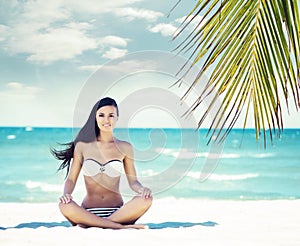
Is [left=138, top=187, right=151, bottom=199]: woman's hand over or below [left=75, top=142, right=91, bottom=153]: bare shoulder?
below

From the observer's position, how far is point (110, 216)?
2.42 meters

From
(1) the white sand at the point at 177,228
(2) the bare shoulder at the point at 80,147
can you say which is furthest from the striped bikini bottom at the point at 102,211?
(2) the bare shoulder at the point at 80,147

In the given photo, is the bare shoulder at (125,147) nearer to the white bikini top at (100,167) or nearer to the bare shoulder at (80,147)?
the white bikini top at (100,167)

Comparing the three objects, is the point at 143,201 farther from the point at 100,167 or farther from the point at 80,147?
the point at 80,147

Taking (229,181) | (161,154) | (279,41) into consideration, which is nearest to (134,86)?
(161,154)

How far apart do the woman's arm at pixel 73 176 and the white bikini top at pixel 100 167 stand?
0.03 metres

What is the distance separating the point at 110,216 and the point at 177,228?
362mm

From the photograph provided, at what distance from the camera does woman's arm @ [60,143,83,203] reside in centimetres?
233

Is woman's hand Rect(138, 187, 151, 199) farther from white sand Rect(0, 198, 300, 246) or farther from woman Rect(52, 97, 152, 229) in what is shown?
white sand Rect(0, 198, 300, 246)

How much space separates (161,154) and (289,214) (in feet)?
23.3

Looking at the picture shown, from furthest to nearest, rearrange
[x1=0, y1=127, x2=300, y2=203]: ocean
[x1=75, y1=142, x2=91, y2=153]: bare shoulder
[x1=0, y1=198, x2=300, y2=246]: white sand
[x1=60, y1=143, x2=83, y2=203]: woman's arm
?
[x1=0, y1=127, x2=300, y2=203]: ocean → [x1=75, y1=142, x2=91, y2=153]: bare shoulder → [x1=60, y1=143, x2=83, y2=203]: woman's arm → [x1=0, y1=198, x2=300, y2=246]: white sand

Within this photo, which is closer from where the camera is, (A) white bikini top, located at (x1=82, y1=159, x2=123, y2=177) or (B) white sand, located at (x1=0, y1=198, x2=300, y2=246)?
(B) white sand, located at (x1=0, y1=198, x2=300, y2=246)

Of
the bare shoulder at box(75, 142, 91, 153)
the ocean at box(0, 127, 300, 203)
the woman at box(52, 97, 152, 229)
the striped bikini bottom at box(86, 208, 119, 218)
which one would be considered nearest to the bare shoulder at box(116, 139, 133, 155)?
the woman at box(52, 97, 152, 229)

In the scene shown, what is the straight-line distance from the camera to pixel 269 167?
9.17 m
